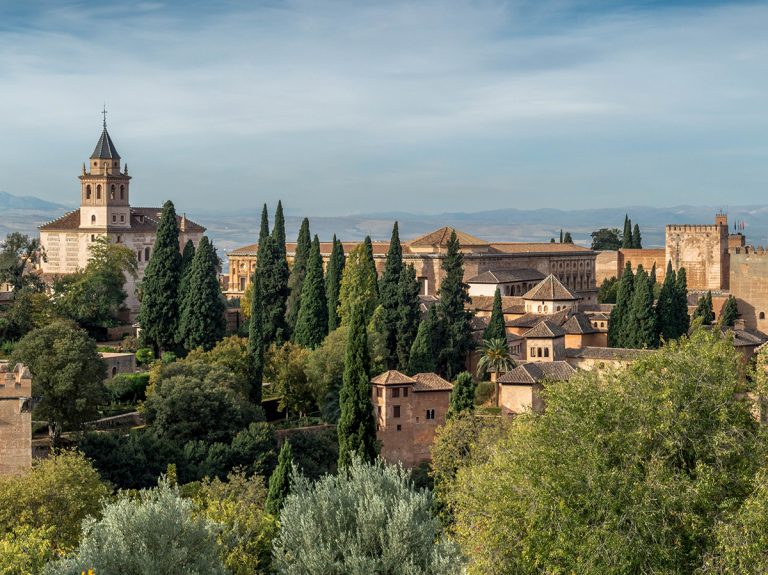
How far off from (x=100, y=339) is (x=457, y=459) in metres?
18.8

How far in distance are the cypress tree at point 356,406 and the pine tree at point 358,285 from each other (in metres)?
12.1

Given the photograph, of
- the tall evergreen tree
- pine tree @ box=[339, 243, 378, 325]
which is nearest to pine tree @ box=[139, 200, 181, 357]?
pine tree @ box=[339, 243, 378, 325]

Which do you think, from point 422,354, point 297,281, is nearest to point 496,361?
point 422,354

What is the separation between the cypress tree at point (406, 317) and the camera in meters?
45.8

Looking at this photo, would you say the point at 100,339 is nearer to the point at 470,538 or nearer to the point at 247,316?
the point at 247,316

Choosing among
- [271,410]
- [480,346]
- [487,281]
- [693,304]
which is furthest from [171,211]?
[693,304]

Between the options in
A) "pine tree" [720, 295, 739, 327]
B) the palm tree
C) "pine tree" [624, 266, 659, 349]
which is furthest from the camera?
"pine tree" [720, 295, 739, 327]

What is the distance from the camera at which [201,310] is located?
150ft

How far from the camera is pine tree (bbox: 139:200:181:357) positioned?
4634cm

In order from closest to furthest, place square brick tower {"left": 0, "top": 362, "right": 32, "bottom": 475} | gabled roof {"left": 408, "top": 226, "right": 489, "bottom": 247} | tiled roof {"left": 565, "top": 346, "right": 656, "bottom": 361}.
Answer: square brick tower {"left": 0, "top": 362, "right": 32, "bottom": 475}, tiled roof {"left": 565, "top": 346, "right": 656, "bottom": 361}, gabled roof {"left": 408, "top": 226, "right": 489, "bottom": 247}

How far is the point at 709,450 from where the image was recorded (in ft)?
66.3

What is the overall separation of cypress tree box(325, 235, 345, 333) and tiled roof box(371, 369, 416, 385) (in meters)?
8.05

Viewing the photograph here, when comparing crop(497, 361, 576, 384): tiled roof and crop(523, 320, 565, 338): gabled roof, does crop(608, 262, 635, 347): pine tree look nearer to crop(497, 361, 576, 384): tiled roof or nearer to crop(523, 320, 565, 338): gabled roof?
crop(523, 320, 565, 338): gabled roof

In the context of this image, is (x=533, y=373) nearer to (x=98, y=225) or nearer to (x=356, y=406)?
(x=356, y=406)
